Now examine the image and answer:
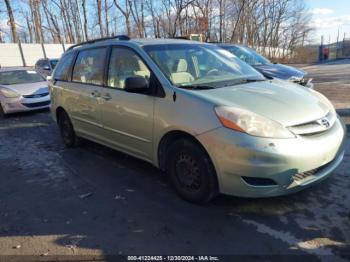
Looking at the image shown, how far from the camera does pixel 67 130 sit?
247 inches

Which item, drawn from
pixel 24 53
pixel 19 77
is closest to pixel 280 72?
pixel 19 77

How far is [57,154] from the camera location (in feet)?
19.7

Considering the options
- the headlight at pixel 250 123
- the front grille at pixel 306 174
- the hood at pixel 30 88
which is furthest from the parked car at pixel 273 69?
the hood at pixel 30 88

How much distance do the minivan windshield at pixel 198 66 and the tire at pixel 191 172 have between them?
75 cm

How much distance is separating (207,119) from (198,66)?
1.23m

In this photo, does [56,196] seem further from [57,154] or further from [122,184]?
[57,154]

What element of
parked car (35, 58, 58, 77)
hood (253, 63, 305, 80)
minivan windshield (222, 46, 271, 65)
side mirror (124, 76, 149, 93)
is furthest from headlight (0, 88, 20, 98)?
parked car (35, 58, 58, 77)

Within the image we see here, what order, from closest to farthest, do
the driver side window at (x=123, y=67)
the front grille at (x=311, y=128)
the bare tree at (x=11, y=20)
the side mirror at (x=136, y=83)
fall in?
the front grille at (x=311, y=128) < the side mirror at (x=136, y=83) < the driver side window at (x=123, y=67) < the bare tree at (x=11, y=20)

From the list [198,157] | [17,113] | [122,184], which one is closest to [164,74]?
[198,157]

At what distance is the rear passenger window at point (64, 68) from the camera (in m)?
5.97

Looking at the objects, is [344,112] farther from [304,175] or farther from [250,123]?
[250,123]

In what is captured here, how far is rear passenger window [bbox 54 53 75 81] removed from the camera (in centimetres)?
597

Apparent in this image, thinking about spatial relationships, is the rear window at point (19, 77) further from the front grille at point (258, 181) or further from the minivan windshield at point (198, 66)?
the front grille at point (258, 181)

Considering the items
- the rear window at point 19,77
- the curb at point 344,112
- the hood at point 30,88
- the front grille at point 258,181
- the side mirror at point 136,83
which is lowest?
the curb at point 344,112
